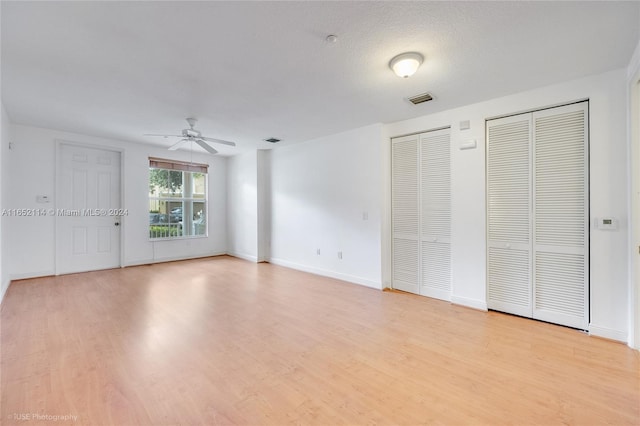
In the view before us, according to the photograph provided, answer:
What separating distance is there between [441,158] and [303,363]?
3.07 metres

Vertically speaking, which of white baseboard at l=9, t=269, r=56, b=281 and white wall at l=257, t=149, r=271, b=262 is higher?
white wall at l=257, t=149, r=271, b=262

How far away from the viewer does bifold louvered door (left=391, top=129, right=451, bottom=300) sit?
376 centimetres

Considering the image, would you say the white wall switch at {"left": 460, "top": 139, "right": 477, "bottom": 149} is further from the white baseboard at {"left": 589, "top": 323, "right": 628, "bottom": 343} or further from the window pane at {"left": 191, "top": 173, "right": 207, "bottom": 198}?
the window pane at {"left": 191, "top": 173, "right": 207, "bottom": 198}

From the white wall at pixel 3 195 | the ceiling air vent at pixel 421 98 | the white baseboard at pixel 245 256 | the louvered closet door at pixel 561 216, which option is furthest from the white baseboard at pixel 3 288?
the louvered closet door at pixel 561 216

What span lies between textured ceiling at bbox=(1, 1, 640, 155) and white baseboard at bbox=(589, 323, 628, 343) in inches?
96.2

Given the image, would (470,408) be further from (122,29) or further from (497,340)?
(122,29)

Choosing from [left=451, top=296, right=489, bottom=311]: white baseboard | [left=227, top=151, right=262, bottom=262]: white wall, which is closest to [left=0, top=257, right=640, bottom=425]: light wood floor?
[left=451, top=296, right=489, bottom=311]: white baseboard

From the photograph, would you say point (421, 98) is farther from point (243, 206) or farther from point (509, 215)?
point (243, 206)

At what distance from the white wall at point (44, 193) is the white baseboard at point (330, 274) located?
2751 millimetres

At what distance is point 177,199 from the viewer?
21.4 feet

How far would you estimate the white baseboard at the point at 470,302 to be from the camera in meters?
3.37

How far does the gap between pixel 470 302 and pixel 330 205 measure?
262cm

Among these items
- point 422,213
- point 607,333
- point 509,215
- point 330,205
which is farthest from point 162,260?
point 607,333

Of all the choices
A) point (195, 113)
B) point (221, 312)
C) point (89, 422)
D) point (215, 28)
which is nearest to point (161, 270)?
point (221, 312)
